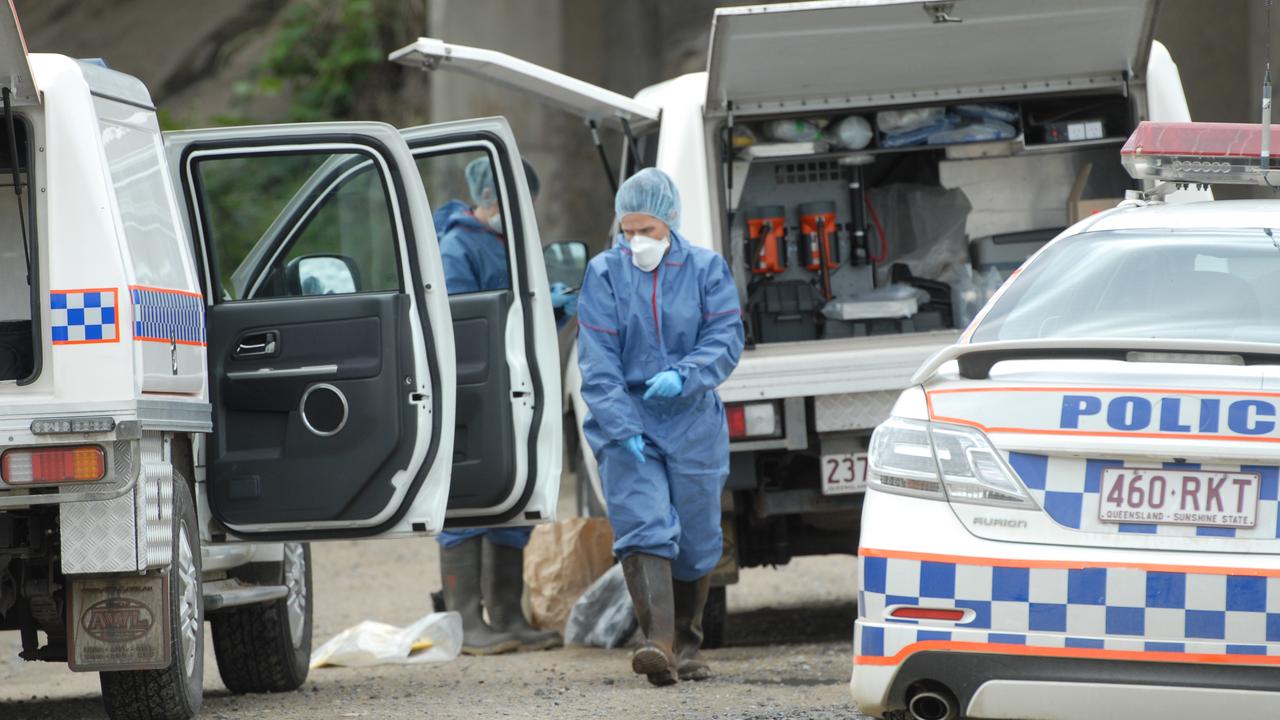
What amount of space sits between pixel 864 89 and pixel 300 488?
296 cm

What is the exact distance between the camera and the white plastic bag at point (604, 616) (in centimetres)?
778

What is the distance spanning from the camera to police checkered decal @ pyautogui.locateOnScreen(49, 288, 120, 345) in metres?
4.73

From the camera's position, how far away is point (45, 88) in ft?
15.9

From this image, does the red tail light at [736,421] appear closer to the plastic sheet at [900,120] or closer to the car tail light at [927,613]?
the plastic sheet at [900,120]

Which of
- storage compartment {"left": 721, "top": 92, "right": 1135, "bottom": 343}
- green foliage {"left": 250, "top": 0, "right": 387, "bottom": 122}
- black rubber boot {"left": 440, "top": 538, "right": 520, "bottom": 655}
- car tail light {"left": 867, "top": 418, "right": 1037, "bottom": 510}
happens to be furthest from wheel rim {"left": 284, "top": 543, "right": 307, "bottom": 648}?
green foliage {"left": 250, "top": 0, "right": 387, "bottom": 122}

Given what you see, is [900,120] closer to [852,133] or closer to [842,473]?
[852,133]

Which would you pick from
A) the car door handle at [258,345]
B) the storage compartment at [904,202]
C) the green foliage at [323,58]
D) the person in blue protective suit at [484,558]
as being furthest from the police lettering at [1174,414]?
the green foliage at [323,58]

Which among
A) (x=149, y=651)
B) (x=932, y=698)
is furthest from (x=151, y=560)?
(x=932, y=698)

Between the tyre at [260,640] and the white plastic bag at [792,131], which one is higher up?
the white plastic bag at [792,131]

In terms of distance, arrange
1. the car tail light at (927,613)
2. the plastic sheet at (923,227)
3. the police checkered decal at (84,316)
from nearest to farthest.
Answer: the car tail light at (927,613) < the police checkered decal at (84,316) < the plastic sheet at (923,227)

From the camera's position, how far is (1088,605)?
3.78 meters

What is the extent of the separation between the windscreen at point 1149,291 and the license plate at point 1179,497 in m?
0.44

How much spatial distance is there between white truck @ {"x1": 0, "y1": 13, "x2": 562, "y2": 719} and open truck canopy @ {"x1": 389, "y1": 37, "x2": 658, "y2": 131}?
39 centimetres

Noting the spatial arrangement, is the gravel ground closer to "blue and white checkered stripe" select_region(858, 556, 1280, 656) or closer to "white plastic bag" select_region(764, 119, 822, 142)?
"blue and white checkered stripe" select_region(858, 556, 1280, 656)
